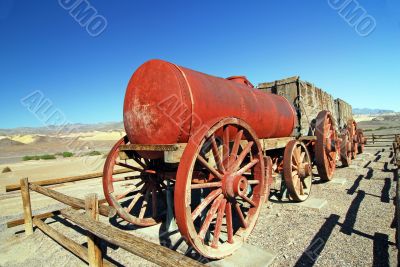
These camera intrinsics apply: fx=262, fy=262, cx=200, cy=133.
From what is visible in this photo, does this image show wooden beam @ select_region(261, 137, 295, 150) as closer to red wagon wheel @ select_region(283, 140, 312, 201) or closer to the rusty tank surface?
the rusty tank surface

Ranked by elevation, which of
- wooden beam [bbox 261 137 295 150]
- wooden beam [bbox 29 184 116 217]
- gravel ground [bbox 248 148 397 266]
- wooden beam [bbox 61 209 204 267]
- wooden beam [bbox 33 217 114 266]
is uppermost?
wooden beam [bbox 261 137 295 150]

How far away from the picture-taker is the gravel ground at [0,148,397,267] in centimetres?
344

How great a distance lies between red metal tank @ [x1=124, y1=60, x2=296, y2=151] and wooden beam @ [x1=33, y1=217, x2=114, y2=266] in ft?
5.32

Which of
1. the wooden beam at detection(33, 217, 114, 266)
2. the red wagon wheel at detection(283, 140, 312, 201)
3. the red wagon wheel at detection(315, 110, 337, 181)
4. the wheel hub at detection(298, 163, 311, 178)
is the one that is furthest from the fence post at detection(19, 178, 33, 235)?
the red wagon wheel at detection(315, 110, 337, 181)

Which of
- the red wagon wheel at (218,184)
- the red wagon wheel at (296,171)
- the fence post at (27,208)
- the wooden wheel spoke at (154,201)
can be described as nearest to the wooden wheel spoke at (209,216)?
the red wagon wheel at (218,184)

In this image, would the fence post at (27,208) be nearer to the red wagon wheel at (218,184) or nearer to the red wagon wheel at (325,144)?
the red wagon wheel at (218,184)

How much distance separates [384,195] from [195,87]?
5.30 meters

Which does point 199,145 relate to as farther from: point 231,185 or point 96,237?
point 96,237

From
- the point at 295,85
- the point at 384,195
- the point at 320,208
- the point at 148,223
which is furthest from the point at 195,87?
the point at 384,195

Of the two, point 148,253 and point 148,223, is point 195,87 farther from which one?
point 148,223

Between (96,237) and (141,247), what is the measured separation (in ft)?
3.86

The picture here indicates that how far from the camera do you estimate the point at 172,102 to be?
3365mm

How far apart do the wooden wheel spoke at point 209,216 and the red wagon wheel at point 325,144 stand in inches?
164

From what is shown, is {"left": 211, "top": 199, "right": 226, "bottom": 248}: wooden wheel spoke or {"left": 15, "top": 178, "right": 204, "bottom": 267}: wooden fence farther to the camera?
{"left": 211, "top": 199, "right": 226, "bottom": 248}: wooden wheel spoke
